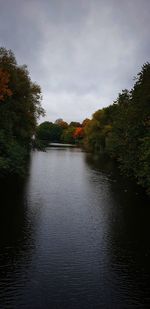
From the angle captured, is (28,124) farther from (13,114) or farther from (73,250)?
(73,250)

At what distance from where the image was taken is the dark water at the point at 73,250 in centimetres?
1686

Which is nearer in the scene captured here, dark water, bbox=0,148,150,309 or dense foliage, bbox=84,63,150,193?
dark water, bbox=0,148,150,309

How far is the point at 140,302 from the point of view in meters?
16.7

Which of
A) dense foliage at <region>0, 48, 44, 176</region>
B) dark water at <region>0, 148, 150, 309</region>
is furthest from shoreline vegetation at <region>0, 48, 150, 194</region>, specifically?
dark water at <region>0, 148, 150, 309</region>

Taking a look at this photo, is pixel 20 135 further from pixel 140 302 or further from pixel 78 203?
pixel 140 302

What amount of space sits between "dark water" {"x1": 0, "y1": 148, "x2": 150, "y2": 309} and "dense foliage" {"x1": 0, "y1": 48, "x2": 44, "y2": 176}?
4162 millimetres

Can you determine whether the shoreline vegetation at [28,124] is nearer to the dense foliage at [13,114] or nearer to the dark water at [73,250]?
A: the dense foliage at [13,114]

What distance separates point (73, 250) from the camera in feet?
73.0

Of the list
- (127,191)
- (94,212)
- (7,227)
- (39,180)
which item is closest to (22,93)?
(39,180)

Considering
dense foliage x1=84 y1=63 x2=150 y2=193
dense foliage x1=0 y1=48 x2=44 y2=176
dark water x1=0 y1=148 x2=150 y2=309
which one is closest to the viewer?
dark water x1=0 y1=148 x2=150 y2=309

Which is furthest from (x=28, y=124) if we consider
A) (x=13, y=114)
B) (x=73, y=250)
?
(x=73, y=250)

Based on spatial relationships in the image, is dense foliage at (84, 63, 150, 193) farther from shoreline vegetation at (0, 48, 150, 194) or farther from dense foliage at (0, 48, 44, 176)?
dense foliage at (0, 48, 44, 176)

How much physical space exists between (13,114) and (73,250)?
25104 millimetres

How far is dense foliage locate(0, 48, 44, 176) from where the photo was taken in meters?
35.7
